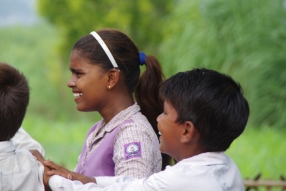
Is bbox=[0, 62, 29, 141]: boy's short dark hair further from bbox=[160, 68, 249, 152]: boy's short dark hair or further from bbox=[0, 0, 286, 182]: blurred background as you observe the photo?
bbox=[0, 0, 286, 182]: blurred background

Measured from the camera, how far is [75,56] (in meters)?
3.11

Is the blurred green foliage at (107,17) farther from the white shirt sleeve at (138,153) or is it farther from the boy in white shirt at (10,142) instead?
the boy in white shirt at (10,142)

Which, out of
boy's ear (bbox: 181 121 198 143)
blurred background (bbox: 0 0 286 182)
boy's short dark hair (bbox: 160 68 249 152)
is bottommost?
blurred background (bbox: 0 0 286 182)

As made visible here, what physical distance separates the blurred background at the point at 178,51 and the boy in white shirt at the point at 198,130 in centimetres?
363

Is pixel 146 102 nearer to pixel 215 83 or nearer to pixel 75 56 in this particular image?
pixel 75 56

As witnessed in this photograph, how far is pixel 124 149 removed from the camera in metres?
2.92

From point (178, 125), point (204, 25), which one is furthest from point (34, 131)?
point (178, 125)

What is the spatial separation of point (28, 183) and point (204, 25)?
249 inches

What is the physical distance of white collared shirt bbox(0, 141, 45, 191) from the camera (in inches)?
105

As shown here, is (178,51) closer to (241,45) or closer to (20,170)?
(241,45)

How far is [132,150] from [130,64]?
1.52 feet

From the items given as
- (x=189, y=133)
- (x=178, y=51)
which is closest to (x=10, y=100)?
(x=189, y=133)

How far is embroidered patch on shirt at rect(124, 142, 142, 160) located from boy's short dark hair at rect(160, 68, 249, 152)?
0.44 metres

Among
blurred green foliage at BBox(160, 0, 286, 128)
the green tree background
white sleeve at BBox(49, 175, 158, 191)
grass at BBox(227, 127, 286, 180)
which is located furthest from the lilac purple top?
blurred green foliage at BBox(160, 0, 286, 128)
